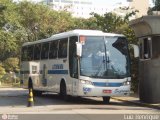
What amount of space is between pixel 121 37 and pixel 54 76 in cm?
463

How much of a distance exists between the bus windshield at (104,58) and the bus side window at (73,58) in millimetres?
450

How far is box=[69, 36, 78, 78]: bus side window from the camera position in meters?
22.0

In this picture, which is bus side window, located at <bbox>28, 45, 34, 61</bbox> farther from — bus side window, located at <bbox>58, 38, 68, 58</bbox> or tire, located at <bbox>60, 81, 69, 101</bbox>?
tire, located at <bbox>60, 81, 69, 101</bbox>

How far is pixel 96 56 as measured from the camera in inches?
856

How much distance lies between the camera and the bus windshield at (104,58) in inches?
851

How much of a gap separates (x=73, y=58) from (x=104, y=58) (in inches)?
58.6

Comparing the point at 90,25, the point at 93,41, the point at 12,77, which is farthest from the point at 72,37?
the point at 12,77

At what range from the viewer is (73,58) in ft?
73.4

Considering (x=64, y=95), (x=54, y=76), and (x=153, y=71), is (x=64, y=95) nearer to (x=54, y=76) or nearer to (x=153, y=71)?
(x=54, y=76)

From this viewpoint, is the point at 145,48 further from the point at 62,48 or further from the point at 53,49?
the point at 53,49

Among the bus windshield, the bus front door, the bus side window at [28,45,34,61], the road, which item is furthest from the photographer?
the bus side window at [28,45,34,61]

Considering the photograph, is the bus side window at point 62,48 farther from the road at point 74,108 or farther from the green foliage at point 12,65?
the green foliage at point 12,65

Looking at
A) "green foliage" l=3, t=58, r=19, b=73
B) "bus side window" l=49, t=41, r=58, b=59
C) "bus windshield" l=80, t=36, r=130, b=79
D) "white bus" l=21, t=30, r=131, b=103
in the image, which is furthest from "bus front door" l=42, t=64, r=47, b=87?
"green foliage" l=3, t=58, r=19, b=73

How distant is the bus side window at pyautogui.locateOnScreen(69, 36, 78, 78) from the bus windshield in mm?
450
